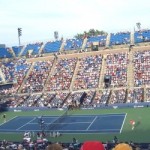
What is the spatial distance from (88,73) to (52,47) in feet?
50.7

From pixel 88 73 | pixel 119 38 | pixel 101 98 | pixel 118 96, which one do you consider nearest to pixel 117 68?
pixel 88 73

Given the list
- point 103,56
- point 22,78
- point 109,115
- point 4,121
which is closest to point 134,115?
point 109,115

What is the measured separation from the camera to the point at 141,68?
159 feet

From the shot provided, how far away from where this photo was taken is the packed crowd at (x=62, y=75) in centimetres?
5019

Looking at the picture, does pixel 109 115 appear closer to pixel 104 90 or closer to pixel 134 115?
pixel 134 115

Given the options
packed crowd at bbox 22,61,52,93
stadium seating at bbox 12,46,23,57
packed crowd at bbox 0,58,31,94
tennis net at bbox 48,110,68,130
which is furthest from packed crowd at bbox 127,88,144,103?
stadium seating at bbox 12,46,23,57

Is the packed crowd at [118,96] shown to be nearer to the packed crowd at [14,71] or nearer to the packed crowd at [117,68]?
the packed crowd at [117,68]

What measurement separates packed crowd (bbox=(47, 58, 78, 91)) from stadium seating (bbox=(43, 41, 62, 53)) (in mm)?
6829

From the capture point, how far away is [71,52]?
59.4 m

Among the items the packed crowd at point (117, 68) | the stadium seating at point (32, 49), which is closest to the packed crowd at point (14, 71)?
the stadium seating at point (32, 49)

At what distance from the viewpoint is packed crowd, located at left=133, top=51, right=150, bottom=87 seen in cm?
4587

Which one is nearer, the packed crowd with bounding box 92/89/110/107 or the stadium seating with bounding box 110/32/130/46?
the packed crowd with bounding box 92/89/110/107

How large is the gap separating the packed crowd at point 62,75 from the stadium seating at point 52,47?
683 centimetres

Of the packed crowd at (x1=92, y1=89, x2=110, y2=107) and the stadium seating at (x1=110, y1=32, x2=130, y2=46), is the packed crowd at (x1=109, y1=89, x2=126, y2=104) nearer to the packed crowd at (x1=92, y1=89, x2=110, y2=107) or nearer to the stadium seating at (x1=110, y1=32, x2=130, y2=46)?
the packed crowd at (x1=92, y1=89, x2=110, y2=107)
